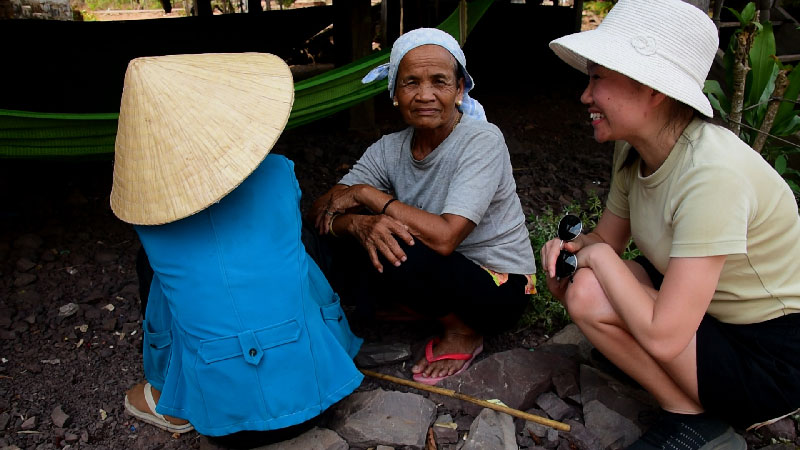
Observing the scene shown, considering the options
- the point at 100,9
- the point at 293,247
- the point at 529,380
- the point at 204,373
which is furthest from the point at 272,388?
the point at 100,9

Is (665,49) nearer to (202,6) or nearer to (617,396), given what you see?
(617,396)

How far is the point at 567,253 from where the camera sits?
1819 mm

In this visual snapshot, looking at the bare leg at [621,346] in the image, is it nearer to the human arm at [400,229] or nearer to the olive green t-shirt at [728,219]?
the olive green t-shirt at [728,219]

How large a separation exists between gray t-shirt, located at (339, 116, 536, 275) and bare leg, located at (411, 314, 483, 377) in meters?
0.27

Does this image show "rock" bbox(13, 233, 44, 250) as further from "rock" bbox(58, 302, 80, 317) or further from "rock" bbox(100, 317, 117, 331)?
"rock" bbox(100, 317, 117, 331)

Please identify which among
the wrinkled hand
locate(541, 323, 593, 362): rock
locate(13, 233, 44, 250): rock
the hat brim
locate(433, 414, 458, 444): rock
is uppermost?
the hat brim

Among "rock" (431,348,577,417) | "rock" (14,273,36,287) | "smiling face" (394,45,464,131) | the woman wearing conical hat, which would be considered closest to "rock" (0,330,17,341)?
"rock" (14,273,36,287)

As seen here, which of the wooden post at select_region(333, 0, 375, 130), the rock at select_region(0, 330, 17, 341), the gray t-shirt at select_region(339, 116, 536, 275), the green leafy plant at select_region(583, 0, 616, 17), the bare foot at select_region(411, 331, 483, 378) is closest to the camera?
the gray t-shirt at select_region(339, 116, 536, 275)

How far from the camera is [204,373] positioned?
162 centimetres

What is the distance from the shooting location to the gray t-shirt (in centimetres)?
194

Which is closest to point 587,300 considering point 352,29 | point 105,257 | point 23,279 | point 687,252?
point 687,252

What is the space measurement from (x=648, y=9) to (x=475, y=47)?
17.4 ft

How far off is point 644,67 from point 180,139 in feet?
3.52

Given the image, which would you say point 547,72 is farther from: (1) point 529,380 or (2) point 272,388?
(2) point 272,388
